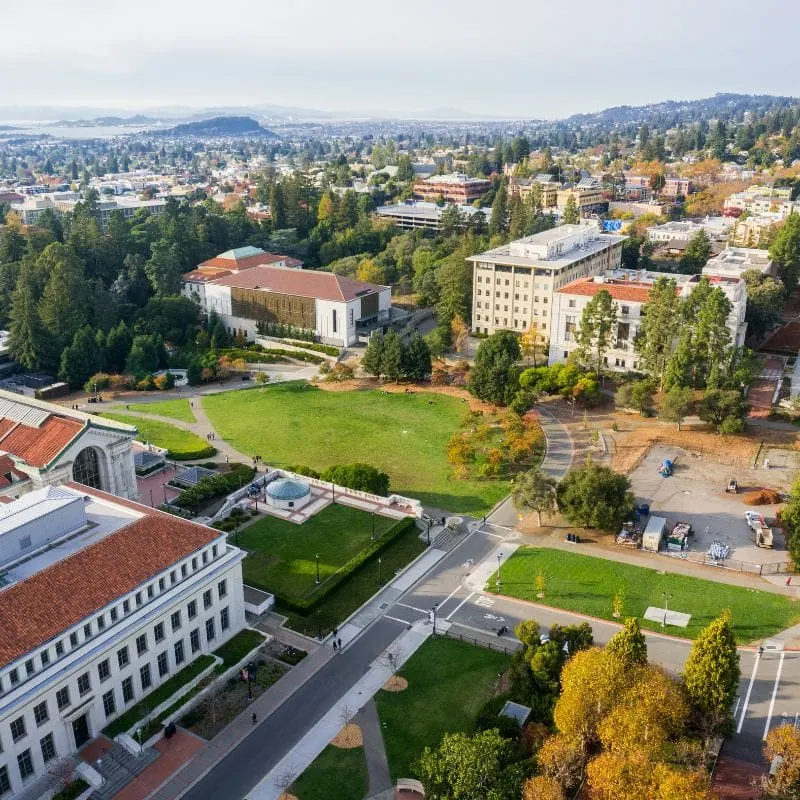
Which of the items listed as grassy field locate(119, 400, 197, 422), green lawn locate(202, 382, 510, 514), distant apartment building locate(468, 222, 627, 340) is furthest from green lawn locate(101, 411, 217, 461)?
distant apartment building locate(468, 222, 627, 340)

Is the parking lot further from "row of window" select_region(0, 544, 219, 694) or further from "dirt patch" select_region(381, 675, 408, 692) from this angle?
"row of window" select_region(0, 544, 219, 694)

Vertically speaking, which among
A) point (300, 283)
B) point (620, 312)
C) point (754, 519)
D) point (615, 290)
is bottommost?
point (754, 519)

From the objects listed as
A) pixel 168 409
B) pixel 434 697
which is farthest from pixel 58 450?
pixel 168 409

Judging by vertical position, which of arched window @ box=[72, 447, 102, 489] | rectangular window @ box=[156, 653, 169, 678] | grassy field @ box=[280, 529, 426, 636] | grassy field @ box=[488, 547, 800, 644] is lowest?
grassy field @ box=[280, 529, 426, 636]

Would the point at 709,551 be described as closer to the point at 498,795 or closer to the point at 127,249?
the point at 498,795

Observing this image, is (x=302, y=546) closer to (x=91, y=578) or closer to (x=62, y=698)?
(x=91, y=578)

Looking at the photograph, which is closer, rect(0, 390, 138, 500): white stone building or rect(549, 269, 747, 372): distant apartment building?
rect(0, 390, 138, 500): white stone building

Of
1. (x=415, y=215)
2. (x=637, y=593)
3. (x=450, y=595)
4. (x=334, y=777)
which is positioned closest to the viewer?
(x=334, y=777)
